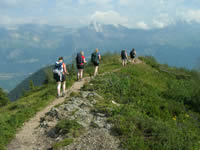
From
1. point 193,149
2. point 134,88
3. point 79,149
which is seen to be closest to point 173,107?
point 134,88

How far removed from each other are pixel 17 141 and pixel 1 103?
53.8 metres

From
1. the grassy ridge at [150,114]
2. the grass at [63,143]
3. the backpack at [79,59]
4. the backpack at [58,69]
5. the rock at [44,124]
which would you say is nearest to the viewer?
the grassy ridge at [150,114]

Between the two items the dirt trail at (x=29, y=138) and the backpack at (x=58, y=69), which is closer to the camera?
the dirt trail at (x=29, y=138)

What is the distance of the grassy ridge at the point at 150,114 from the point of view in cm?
740

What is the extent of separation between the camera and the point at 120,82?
15.4 meters

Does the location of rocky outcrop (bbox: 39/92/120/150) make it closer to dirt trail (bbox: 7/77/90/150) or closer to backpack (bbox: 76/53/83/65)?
dirt trail (bbox: 7/77/90/150)

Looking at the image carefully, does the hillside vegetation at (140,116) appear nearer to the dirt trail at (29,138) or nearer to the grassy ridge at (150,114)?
the grassy ridge at (150,114)

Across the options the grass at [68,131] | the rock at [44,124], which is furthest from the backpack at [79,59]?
the grass at [68,131]

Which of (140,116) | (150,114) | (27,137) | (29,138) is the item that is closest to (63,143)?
(29,138)

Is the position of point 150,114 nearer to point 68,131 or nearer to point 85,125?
point 85,125

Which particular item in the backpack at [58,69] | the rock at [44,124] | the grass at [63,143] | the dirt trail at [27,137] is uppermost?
the backpack at [58,69]

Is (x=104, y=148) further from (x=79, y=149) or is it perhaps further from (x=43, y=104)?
(x=43, y=104)

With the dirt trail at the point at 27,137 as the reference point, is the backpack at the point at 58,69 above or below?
above

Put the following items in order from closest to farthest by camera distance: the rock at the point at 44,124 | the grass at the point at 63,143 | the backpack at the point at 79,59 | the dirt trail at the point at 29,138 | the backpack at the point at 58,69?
the grass at the point at 63,143 < the dirt trail at the point at 29,138 < the rock at the point at 44,124 < the backpack at the point at 58,69 < the backpack at the point at 79,59
